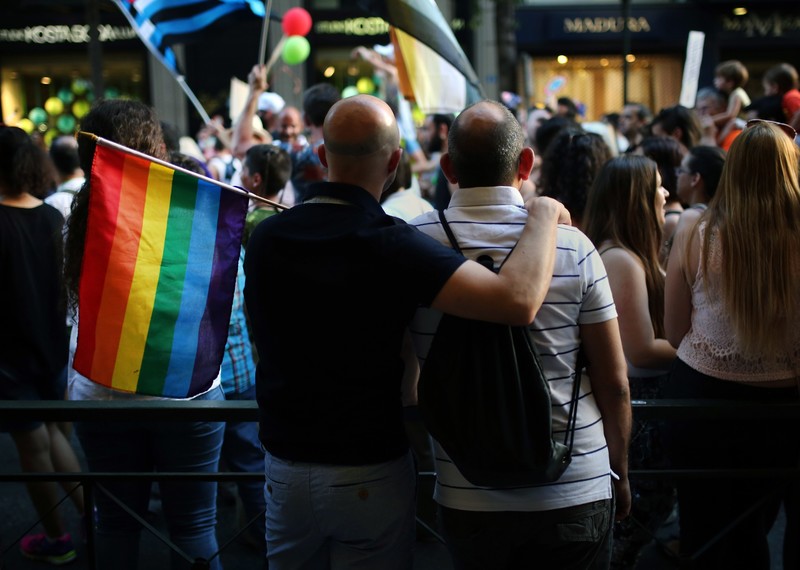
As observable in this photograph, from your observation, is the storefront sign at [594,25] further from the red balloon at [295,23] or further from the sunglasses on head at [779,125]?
the sunglasses on head at [779,125]

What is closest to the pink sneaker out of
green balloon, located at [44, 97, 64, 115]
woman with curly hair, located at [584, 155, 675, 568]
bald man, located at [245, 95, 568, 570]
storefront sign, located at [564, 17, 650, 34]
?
bald man, located at [245, 95, 568, 570]

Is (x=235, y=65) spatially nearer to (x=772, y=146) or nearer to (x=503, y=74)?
(x=503, y=74)

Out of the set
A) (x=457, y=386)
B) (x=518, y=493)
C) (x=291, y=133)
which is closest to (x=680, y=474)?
(x=518, y=493)

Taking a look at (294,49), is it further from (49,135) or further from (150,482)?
(49,135)

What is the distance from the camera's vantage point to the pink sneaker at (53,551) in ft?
A: 14.7

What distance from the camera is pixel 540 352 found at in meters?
2.26

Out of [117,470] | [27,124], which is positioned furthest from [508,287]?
[27,124]

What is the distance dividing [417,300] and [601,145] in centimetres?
256

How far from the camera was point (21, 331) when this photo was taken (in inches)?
164

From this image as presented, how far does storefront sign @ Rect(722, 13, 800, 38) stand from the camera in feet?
67.0

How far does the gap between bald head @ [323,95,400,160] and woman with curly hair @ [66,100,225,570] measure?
1.12 m

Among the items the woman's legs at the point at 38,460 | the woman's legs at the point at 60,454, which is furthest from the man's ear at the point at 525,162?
the woman's legs at the point at 60,454

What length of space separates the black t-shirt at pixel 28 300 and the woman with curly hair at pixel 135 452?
1.08 metres

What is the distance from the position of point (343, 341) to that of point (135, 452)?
1.29 m
